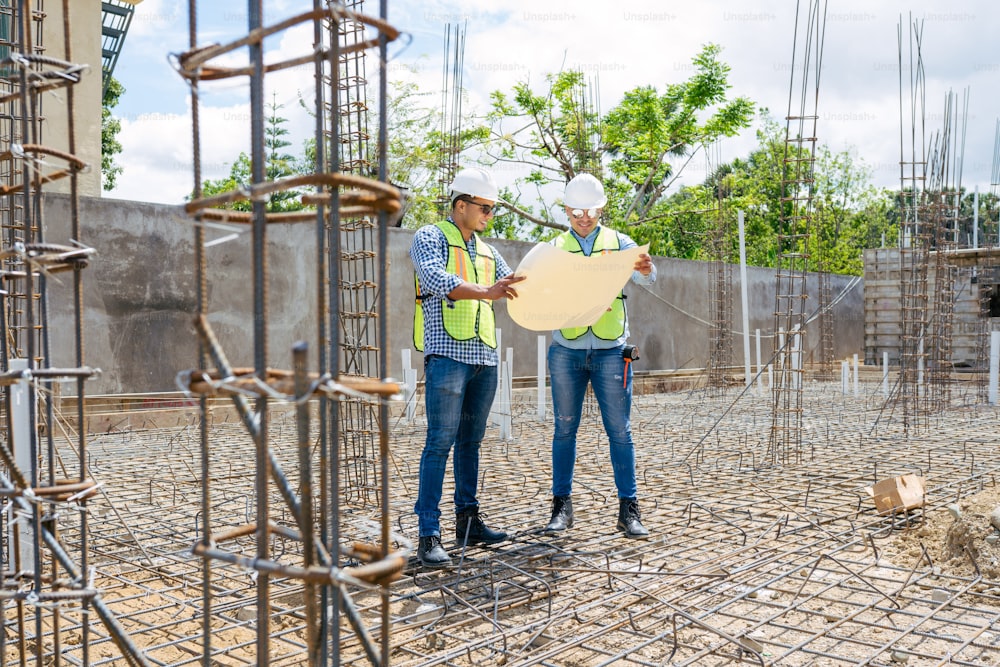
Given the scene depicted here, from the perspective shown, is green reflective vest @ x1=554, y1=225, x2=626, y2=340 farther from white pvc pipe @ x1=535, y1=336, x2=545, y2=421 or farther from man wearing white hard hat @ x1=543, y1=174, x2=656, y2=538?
white pvc pipe @ x1=535, y1=336, x2=545, y2=421

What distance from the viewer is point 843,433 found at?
27.6 ft

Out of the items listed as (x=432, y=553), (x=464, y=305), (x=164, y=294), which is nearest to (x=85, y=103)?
(x=164, y=294)

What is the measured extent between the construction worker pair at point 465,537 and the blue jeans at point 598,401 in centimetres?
47

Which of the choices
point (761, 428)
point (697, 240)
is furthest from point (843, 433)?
point (697, 240)

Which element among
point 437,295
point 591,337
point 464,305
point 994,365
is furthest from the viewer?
point 994,365

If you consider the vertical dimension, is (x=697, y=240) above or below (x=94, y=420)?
above

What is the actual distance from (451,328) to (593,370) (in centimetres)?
87

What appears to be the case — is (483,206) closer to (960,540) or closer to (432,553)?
(432,553)

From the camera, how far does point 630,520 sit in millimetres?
4250

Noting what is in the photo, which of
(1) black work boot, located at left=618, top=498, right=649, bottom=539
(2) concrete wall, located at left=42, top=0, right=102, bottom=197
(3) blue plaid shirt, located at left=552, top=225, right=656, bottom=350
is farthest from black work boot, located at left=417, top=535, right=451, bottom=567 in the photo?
(2) concrete wall, located at left=42, top=0, right=102, bottom=197

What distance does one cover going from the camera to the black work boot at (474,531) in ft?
13.0

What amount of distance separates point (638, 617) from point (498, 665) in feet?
2.02

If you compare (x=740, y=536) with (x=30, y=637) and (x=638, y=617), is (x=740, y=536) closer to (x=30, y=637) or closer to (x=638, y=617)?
(x=638, y=617)

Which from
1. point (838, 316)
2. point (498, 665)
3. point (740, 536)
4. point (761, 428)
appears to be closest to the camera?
point (498, 665)
